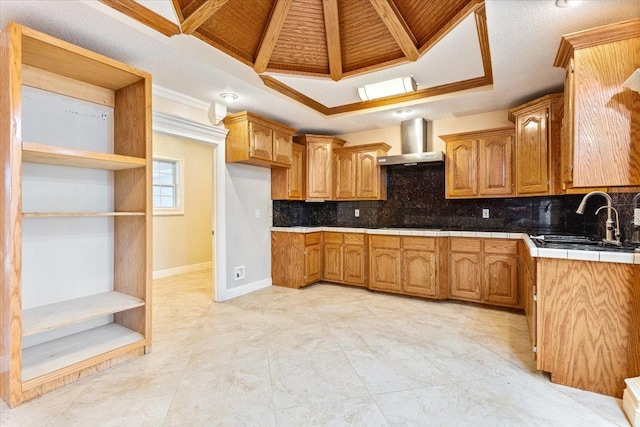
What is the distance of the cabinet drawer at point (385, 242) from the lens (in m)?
3.97

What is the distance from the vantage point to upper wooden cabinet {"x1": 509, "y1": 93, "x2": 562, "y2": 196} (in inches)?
122

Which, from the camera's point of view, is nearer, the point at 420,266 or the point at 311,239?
the point at 420,266

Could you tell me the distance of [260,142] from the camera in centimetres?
382

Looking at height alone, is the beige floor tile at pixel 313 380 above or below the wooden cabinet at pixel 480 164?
below

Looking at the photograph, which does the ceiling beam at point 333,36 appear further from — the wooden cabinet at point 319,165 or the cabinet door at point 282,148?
the wooden cabinet at point 319,165

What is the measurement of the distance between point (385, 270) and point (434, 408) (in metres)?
2.34

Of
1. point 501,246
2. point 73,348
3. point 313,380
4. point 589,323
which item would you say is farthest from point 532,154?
point 73,348

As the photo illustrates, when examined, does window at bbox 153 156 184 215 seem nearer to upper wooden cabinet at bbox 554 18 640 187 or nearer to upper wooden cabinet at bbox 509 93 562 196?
upper wooden cabinet at bbox 509 93 562 196

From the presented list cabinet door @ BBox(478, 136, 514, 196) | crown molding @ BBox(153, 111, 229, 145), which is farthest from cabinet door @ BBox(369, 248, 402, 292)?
crown molding @ BBox(153, 111, 229, 145)

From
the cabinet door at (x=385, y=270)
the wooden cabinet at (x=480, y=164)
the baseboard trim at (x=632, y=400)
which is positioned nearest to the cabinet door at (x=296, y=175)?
the cabinet door at (x=385, y=270)

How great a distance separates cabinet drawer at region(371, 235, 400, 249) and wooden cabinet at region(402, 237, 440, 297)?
0.30 feet

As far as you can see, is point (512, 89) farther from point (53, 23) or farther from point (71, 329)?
point (71, 329)

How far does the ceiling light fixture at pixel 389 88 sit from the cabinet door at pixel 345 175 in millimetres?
1329

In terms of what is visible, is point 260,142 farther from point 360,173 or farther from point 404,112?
point 404,112
